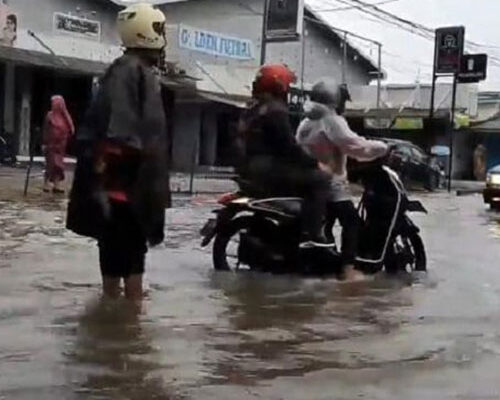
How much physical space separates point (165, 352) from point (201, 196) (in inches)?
565

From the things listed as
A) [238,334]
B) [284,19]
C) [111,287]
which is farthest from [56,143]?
[284,19]

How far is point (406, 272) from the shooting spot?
9.75 meters

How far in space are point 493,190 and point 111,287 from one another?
52.7 ft

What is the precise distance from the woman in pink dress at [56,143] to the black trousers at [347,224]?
9.72m

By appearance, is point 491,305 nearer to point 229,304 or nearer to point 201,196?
point 229,304

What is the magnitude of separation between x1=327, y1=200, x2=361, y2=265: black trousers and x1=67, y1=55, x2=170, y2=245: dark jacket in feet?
8.55

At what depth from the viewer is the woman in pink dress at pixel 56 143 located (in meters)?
18.1

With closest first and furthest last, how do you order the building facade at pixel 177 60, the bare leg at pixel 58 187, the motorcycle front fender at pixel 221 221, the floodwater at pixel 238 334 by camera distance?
the floodwater at pixel 238 334 → the motorcycle front fender at pixel 221 221 → the bare leg at pixel 58 187 → the building facade at pixel 177 60

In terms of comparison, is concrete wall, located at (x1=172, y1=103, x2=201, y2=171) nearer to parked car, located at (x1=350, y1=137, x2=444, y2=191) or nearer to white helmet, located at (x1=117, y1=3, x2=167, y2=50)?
parked car, located at (x1=350, y1=137, x2=444, y2=191)

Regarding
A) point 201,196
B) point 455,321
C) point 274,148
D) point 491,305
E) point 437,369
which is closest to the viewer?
point 437,369

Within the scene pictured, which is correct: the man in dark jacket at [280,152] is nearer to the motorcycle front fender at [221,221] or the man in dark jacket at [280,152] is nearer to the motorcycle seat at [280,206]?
the motorcycle seat at [280,206]

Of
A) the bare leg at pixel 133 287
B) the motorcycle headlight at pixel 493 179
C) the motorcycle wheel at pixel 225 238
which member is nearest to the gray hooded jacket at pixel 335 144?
the motorcycle wheel at pixel 225 238

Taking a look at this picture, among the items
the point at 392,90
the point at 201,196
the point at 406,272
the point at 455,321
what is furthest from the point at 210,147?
the point at 455,321

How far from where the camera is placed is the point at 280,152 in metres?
8.62
